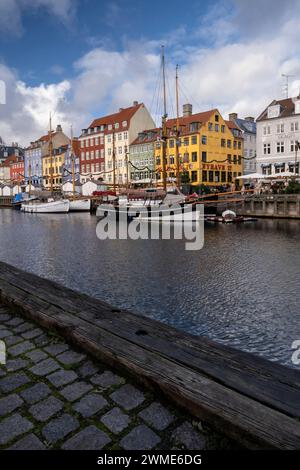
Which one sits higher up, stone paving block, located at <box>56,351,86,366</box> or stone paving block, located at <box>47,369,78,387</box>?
stone paving block, located at <box>56,351,86,366</box>

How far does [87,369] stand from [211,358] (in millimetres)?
1161

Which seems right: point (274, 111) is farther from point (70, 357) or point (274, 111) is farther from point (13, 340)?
point (70, 357)

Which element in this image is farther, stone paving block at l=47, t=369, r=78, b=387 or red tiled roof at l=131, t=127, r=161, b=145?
red tiled roof at l=131, t=127, r=161, b=145

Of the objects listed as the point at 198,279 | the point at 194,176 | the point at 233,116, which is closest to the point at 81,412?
the point at 198,279

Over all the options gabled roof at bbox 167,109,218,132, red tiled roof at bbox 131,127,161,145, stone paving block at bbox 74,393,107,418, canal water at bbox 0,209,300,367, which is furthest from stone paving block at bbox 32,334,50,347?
red tiled roof at bbox 131,127,161,145

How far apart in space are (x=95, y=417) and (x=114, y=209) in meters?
46.6

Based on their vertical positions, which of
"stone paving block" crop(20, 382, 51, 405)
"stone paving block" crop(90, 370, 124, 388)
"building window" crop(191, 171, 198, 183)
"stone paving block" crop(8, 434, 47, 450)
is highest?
"building window" crop(191, 171, 198, 183)

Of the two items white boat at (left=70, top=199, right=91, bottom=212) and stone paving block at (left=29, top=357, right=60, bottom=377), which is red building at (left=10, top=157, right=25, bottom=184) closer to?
white boat at (left=70, top=199, right=91, bottom=212)

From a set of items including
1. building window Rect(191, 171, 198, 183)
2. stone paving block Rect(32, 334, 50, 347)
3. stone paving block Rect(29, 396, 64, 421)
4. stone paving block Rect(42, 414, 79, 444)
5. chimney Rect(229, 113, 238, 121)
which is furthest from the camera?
chimney Rect(229, 113, 238, 121)

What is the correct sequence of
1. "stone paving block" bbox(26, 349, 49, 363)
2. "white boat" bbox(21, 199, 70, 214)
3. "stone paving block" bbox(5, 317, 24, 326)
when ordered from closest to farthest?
"stone paving block" bbox(26, 349, 49, 363), "stone paving block" bbox(5, 317, 24, 326), "white boat" bbox(21, 199, 70, 214)

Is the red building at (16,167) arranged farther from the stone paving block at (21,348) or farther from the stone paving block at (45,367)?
the stone paving block at (45,367)

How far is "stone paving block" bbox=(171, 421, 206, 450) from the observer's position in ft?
7.46

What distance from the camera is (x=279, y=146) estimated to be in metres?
53.2

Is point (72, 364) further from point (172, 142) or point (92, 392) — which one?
point (172, 142)
